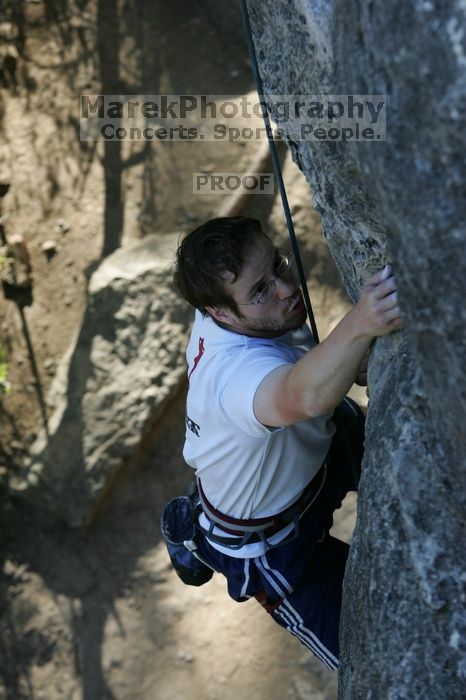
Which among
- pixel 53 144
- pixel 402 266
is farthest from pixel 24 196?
pixel 402 266

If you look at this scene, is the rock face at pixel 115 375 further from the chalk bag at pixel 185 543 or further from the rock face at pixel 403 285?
the rock face at pixel 403 285

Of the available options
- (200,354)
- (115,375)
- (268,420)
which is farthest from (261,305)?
(115,375)

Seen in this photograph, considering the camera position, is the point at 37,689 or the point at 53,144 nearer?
the point at 37,689

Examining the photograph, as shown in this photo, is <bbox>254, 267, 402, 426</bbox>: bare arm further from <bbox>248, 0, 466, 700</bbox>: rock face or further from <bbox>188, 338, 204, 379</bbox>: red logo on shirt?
<bbox>188, 338, 204, 379</bbox>: red logo on shirt

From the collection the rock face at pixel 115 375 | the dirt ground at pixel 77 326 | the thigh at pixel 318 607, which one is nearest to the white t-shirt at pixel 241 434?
the thigh at pixel 318 607

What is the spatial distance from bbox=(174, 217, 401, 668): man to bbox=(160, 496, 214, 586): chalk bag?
2.2 inches

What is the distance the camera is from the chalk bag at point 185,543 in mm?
2371

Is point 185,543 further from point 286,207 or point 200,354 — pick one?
point 286,207

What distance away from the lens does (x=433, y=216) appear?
1287 millimetres

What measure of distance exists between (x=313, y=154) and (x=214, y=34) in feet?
13.7

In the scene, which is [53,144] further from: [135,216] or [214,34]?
[214,34]

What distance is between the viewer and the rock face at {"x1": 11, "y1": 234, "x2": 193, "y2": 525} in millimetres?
4695

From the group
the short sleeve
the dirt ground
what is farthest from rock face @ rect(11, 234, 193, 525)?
the short sleeve

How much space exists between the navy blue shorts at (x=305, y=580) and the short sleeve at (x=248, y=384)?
0.47 meters
